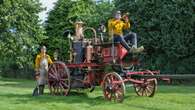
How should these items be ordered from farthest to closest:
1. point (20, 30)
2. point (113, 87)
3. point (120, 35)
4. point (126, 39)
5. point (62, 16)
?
point (62, 16)
point (20, 30)
point (126, 39)
point (120, 35)
point (113, 87)

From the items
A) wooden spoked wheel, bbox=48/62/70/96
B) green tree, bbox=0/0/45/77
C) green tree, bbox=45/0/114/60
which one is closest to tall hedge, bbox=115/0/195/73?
green tree, bbox=0/0/45/77

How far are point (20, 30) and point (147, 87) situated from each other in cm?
3532

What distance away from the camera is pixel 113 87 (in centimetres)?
1670

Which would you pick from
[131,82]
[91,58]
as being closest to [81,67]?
[91,58]

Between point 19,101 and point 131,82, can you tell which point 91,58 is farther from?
point 19,101

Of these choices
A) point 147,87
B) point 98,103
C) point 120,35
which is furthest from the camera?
point 147,87

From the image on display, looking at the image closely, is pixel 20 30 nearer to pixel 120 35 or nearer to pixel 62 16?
pixel 62 16

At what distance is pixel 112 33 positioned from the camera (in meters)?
17.5

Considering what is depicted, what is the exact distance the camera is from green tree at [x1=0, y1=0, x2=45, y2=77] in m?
49.7

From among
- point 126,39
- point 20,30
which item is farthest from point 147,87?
point 20,30

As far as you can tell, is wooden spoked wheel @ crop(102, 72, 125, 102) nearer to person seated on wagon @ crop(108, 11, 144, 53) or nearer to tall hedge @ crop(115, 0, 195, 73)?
person seated on wagon @ crop(108, 11, 144, 53)

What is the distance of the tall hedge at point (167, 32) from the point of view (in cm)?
3506

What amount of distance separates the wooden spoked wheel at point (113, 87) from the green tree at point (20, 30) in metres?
33.2

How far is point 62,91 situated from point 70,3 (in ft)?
175
